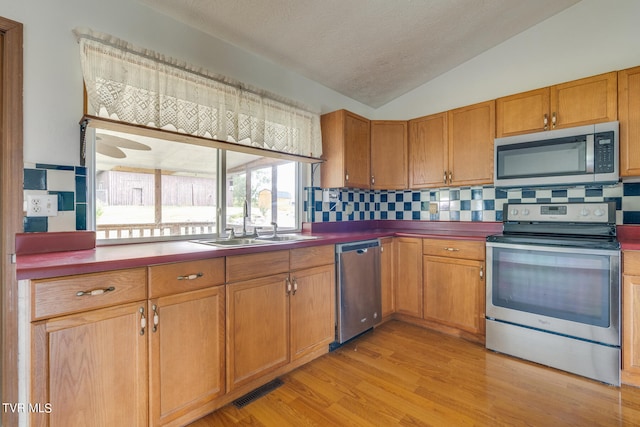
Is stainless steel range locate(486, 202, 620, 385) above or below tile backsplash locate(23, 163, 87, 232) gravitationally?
below

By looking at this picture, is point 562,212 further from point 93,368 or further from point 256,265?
point 93,368

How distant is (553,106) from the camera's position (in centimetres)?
229

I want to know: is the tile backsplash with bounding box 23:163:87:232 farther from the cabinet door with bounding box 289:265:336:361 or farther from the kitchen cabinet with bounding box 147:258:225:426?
the cabinet door with bounding box 289:265:336:361

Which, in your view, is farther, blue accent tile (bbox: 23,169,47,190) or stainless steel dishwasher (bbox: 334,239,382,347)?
stainless steel dishwasher (bbox: 334,239,382,347)

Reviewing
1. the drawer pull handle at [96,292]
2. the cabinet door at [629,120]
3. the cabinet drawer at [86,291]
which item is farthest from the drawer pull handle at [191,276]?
the cabinet door at [629,120]

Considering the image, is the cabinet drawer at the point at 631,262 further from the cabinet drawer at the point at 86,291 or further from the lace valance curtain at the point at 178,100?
the cabinet drawer at the point at 86,291

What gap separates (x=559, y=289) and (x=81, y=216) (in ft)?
10.1

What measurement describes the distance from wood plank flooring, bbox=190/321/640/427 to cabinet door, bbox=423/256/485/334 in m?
0.27

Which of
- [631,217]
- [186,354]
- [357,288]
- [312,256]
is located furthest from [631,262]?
[186,354]

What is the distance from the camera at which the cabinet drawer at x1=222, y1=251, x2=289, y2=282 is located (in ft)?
5.39

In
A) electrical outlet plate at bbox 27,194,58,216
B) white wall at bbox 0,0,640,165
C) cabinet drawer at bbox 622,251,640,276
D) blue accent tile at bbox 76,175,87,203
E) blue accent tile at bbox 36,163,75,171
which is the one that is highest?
white wall at bbox 0,0,640,165

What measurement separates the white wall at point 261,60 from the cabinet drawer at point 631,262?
155 cm

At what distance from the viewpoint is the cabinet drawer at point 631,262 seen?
1791 mm

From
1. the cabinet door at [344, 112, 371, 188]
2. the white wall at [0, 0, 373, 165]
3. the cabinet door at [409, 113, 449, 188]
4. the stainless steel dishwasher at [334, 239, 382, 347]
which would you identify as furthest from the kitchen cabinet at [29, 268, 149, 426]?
the cabinet door at [409, 113, 449, 188]
